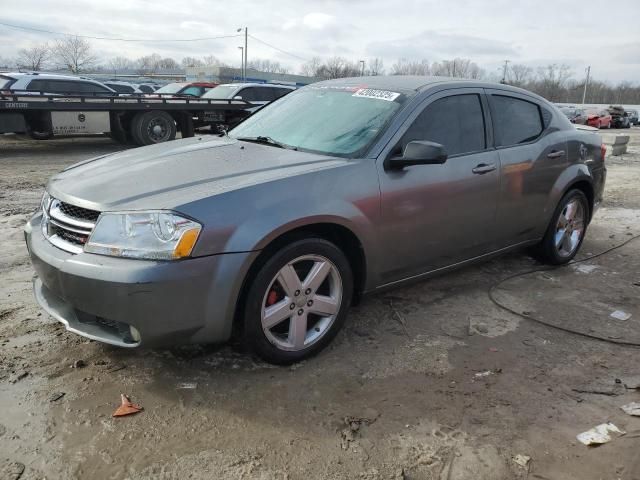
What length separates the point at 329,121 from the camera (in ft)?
12.4

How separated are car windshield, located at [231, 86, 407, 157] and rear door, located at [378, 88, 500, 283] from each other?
19 cm

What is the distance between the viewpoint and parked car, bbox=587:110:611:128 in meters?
32.5

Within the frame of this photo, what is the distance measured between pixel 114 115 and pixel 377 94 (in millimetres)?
10339

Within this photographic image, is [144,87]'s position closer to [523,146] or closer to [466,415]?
[523,146]

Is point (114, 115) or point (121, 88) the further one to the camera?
point (121, 88)

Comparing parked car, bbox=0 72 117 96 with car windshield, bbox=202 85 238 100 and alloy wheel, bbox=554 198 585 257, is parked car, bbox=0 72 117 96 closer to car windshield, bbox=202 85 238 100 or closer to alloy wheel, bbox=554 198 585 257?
car windshield, bbox=202 85 238 100

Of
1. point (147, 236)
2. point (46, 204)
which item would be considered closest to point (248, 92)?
point (46, 204)

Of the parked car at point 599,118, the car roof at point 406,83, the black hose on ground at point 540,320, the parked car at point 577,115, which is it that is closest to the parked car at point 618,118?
the parked car at point 599,118

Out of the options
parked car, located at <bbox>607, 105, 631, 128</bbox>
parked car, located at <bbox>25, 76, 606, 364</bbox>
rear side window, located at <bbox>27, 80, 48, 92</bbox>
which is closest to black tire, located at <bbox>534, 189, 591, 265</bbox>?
parked car, located at <bbox>25, 76, 606, 364</bbox>

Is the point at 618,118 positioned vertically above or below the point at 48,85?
below

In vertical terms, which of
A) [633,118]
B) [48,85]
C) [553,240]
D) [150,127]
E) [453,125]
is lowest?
[553,240]

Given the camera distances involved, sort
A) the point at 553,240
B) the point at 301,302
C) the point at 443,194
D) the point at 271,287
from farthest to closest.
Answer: the point at 553,240, the point at 443,194, the point at 301,302, the point at 271,287

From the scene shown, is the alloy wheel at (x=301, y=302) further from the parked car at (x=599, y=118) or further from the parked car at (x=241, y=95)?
the parked car at (x=599, y=118)

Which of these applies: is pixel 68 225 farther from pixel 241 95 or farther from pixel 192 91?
pixel 192 91
